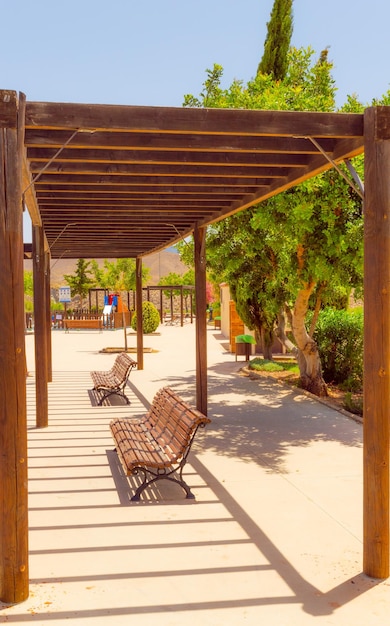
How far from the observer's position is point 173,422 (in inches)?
279

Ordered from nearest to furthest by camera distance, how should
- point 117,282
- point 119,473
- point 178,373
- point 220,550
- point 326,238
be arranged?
point 220,550
point 119,473
point 326,238
point 178,373
point 117,282

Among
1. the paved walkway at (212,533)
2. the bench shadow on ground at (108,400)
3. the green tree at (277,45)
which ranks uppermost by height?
the green tree at (277,45)

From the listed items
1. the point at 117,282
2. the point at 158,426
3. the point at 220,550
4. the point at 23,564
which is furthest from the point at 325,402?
the point at 117,282

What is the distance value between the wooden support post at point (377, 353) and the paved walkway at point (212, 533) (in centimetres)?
33

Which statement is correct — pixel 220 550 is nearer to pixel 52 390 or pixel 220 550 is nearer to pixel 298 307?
pixel 298 307

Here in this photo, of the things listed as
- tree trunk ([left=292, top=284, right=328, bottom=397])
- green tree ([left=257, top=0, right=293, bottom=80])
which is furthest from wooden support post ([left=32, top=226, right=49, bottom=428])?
green tree ([left=257, top=0, right=293, bottom=80])

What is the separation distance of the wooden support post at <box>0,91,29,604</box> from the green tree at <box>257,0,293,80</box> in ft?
82.7

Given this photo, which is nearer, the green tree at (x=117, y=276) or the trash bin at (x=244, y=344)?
the trash bin at (x=244, y=344)

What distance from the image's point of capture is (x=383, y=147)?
185 inches

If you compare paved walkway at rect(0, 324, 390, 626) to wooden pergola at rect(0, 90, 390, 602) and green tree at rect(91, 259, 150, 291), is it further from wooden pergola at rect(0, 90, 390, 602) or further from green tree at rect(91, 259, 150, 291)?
green tree at rect(91, 259, 150, 291)

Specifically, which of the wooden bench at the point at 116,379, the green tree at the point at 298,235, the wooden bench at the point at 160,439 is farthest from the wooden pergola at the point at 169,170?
the wooden bench at the point at 116,379

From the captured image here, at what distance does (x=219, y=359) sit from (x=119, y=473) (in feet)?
43.6

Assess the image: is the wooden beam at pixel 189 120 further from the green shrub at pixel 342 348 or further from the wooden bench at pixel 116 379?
the green shrub at pixel 342 348

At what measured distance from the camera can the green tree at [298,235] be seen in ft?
32.0
